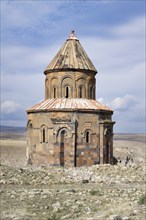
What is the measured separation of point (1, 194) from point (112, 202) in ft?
14.1

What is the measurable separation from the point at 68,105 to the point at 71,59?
3.25 m

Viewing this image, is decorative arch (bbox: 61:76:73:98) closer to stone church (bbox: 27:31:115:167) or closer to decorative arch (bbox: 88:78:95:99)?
stone church (bbox: 27:31:115:167)

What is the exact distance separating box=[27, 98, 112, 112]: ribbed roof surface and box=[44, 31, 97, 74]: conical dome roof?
2.04m

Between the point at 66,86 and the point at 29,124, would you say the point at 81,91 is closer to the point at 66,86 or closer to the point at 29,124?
the point at 66,86

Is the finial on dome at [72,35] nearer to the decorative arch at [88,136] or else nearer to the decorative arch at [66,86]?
the decorative arch at [66,86]

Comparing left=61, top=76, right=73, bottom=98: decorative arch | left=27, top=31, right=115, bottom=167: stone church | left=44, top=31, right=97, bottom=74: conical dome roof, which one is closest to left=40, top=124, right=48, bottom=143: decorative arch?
left=27, top=31, right=115, bottom=167: stone church

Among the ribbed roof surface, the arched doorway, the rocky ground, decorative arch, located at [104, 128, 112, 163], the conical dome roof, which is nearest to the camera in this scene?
the rocky ground

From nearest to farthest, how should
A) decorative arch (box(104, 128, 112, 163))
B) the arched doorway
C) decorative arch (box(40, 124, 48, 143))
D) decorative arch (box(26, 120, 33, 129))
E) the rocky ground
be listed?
the rocky ground, the arched doorway, decorative arch (box(40, 124, 48, 143)), decorative arch (box(104, 128, 112, 163)), decorative arch (box(26, 120, 33, 129))

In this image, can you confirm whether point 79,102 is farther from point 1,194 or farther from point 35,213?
point 35,213

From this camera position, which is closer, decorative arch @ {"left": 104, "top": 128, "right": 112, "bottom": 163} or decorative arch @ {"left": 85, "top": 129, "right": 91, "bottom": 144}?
decorative arch @ {"left": 85, "top": 129, "right": 91, "bottom": 144}

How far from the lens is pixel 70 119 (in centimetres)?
2320

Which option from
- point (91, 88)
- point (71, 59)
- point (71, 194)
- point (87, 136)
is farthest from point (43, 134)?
point (71, 194)

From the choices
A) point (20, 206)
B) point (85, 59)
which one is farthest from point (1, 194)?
point (85, 59)

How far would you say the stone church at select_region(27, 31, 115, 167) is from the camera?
23.1 metres
